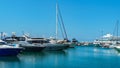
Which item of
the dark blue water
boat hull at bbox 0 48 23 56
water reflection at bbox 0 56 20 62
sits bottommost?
the dark blue water

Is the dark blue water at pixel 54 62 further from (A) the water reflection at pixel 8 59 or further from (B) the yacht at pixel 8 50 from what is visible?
(B) the yacht at pixel 8 50

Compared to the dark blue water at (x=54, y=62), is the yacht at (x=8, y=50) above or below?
above

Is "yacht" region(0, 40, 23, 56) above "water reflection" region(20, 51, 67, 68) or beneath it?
above

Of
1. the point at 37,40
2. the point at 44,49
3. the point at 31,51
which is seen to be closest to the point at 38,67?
the point at 31,51

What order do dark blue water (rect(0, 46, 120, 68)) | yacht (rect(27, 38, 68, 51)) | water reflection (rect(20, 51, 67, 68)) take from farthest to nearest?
1. yacht (rect(27, 38, 68, 51))
2. water reflection (rect(20, 51, 67, 68))
3. dark blue water (rect(0, 46, 120, 68))

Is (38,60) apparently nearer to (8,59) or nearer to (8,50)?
(8,59)

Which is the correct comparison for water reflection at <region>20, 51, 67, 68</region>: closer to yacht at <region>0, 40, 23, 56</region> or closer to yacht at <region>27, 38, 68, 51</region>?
yacht at <region>0, 40, 23, 56</region>

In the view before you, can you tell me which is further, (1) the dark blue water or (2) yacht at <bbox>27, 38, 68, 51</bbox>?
(2) yacht at <bbox>27, 38, 68, 51</bbox>

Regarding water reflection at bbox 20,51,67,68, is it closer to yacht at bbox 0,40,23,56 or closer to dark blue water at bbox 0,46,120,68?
dark blue water at bbox 0,46,120,68

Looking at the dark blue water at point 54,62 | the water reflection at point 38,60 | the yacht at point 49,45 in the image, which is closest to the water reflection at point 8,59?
the dark blue water at point 54,62

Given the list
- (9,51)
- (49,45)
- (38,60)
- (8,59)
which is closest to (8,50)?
(9,51)

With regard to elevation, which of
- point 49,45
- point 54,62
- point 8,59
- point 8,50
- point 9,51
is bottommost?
point 54,62

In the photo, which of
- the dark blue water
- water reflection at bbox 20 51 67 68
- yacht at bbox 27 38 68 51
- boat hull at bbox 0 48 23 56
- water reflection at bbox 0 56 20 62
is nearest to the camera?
the dark blue water

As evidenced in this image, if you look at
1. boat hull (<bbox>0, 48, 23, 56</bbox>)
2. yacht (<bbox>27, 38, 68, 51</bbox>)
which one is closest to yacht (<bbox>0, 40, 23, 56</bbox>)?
boat hull (<bbox>0, 48, 23, 56</bbox>)
